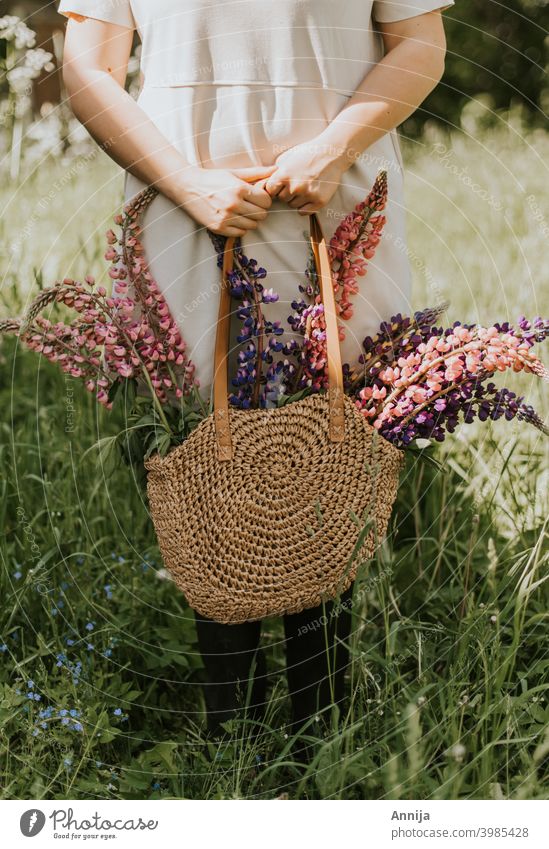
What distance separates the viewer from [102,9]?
3.55 feet

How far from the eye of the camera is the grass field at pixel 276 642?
1195 mm

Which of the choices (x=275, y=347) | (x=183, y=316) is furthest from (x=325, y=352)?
(x=183, y=316)

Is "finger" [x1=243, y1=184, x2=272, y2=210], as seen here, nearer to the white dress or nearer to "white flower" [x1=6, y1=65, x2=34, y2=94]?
the white dress

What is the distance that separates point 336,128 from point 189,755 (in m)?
0.96

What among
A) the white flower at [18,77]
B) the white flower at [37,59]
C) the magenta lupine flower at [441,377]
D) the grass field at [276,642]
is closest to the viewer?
the magenta lupine flower at [441,377]

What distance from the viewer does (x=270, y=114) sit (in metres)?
1.11

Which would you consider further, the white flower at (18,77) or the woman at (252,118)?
the white flower at (18,77)

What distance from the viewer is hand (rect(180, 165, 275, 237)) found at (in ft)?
3.48

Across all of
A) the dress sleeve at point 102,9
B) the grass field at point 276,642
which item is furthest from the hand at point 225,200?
the grass field at point 276,642

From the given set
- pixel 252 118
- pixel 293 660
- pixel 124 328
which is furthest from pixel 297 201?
pixel 293 660

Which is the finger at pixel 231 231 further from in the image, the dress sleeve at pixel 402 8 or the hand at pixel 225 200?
the dress sleeve at pixel 402 8

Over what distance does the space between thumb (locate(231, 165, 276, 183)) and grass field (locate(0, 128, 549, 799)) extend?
536mm

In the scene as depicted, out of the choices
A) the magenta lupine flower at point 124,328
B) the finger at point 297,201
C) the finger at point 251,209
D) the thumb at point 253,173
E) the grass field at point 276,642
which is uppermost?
the thumb at point 253,173

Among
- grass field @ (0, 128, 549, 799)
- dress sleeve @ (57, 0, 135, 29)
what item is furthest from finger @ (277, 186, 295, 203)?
grass field @ (0, 128, 549, 799)
